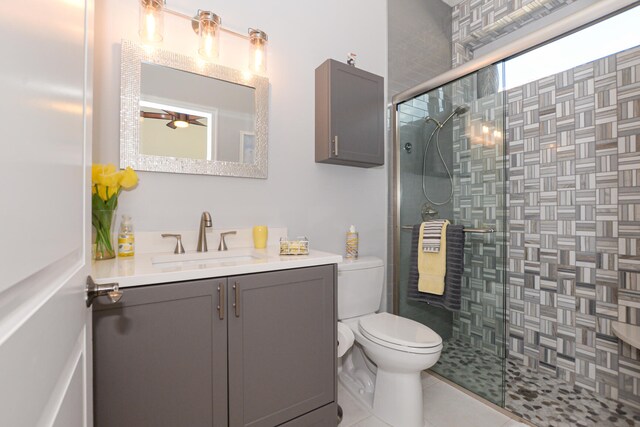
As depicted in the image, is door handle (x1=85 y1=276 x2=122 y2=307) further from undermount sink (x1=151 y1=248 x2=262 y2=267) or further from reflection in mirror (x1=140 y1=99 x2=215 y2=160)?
reflection in mirror (x1=140 y1=99 x2=215 y2=160)

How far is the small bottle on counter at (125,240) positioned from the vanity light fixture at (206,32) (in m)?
0.89

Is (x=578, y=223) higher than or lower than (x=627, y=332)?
higher

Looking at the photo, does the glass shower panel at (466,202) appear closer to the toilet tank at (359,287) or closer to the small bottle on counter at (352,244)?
the toilet tank at (359,287)

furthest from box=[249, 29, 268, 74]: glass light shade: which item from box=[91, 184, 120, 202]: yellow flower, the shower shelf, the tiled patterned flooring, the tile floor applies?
the shower shelf

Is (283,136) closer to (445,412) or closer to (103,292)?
(103,292)

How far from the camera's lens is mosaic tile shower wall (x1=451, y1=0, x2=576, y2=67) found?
2229 millimetres

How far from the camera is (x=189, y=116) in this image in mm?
1613

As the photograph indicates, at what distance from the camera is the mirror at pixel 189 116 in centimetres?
147

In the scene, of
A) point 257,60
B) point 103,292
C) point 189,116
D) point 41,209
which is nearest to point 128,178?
point 189,116

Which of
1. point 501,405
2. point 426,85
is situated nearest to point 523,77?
point 426,85

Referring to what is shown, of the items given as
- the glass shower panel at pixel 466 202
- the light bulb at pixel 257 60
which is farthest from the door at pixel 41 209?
the glass shower panel at pixel 466 202

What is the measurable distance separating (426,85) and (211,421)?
2.27m

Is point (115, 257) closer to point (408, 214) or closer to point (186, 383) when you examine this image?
point (186, 383)

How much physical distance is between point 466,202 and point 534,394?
1.26 meters
